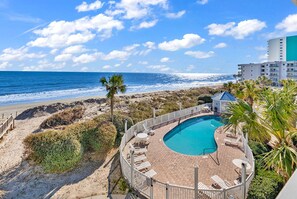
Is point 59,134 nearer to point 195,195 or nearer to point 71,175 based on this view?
point 71,175

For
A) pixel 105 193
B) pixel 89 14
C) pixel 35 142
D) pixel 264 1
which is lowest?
pixel 105 193

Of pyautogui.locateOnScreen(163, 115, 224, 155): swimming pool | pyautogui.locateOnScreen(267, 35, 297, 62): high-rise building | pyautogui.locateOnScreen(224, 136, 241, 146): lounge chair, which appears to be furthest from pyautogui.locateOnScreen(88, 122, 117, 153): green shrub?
pyautogui.locateOnScreen(267, 35, 297, 62): high-rise building

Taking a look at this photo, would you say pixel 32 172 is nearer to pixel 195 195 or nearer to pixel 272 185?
pixel 195 195

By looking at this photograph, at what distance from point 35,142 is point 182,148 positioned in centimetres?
884

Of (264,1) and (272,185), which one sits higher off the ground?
(264,1)

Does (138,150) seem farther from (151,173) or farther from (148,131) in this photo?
(148,131)

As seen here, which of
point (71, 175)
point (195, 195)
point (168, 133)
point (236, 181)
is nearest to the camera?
point (195, 195)

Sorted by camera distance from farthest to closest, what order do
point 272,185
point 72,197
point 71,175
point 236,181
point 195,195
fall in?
1. point 71,175
2. point 72,197
3. point 236,181
4. point 272,185
5. point 195,195

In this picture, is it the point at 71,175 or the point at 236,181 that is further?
the point at 71,175

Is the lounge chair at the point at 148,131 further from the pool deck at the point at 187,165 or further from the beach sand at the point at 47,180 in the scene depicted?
the beach sand at the point at 47,180

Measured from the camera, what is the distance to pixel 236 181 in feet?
31.4

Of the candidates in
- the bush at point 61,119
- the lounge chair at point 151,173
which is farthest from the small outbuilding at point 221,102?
the lounge chair at point 151,173

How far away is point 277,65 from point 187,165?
67948 millimetres

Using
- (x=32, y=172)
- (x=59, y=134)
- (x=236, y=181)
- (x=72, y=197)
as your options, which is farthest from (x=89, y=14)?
(x=236, y=181)
